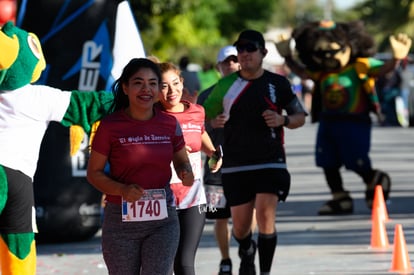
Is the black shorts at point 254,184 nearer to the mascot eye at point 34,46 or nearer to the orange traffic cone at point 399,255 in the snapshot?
the orange traffic cone at point 399,255

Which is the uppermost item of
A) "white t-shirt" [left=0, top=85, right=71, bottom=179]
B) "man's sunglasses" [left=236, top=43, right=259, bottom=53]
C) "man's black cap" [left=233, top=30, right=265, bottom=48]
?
"man's black cap" [left=233, top=30, right=265, bottom=48]

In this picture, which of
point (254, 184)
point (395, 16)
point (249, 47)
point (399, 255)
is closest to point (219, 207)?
point (254, 184)

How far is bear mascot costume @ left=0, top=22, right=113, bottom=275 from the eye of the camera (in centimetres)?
843

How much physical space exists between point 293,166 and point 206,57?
1394 inches

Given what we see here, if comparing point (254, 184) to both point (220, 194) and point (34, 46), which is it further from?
point (34, 46)

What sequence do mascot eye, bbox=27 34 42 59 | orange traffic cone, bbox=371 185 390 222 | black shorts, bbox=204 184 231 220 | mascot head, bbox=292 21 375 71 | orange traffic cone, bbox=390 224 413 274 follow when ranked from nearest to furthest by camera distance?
mascot eye, bbox=27 34 42 59, orange traffic cone, bbox=390 224 413 274, black shorts, bbox=204 184 231 220, orange traffic cone, bbox=371 185 390 222, mascot head, bbox=292 21 375 71

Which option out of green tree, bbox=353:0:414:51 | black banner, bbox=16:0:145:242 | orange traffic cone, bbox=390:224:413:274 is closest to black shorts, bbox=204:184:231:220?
orange traffic cone, bbox=390:224:413:274

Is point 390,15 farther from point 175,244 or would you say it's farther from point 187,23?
point 175,244

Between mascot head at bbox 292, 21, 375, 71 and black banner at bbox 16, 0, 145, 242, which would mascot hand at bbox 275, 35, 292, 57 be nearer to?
mascot head at bbox 292, 21, 375, 71

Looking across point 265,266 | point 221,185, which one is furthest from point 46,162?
point 265,266

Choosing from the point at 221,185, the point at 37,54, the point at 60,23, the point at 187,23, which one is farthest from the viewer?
the point at 187,23

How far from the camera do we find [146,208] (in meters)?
7.40

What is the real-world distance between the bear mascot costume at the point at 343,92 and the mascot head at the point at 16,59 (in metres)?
6.25

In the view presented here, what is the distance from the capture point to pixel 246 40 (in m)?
9.91
